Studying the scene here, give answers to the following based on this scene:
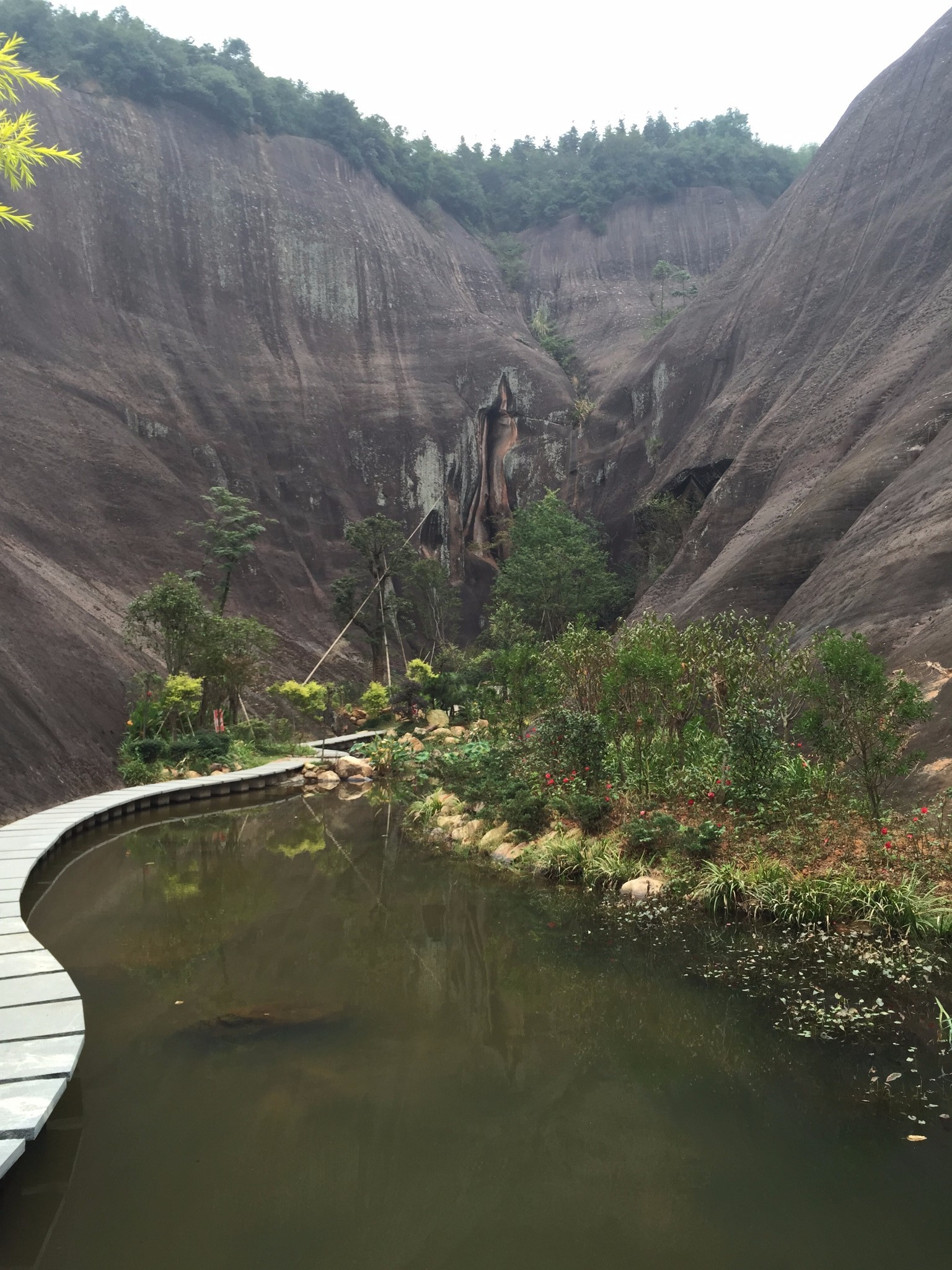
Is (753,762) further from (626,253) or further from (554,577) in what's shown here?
(626,253)

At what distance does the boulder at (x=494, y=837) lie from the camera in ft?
35.3

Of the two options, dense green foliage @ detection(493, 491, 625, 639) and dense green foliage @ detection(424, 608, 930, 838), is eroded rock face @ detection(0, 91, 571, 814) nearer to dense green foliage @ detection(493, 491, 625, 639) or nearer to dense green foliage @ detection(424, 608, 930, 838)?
dense green foliage @ detection(493, 491, 625, 639)

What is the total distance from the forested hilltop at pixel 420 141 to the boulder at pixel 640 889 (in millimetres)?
43707

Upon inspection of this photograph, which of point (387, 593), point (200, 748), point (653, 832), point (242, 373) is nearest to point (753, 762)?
point (653, 832)

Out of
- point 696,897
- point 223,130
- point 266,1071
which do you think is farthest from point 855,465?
point 223,130

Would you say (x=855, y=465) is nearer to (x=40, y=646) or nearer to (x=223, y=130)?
(x=40, y=646)

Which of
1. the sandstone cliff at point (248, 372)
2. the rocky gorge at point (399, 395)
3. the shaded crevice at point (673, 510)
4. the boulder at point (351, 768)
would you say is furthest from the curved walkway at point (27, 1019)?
the shaded crevice at point (673, 510)

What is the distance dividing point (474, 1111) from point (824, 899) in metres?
4.15

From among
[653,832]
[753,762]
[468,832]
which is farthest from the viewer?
[468,832]

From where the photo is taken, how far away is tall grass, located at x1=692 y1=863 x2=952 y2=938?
22.0ft

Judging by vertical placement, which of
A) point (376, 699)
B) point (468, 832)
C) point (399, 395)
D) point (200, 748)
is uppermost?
point (399, 395)

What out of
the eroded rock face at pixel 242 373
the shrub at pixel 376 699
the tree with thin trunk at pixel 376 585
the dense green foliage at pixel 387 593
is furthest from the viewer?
the dense green foliage at pixel 387 593

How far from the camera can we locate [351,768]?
19.4m

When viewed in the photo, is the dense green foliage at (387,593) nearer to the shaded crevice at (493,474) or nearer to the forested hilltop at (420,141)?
the shaded crevice at (493,474)
